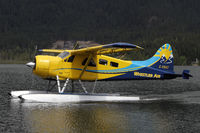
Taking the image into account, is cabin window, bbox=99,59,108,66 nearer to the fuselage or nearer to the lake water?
the fuselage

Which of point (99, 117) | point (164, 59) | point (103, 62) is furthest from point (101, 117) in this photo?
point (164, 59)

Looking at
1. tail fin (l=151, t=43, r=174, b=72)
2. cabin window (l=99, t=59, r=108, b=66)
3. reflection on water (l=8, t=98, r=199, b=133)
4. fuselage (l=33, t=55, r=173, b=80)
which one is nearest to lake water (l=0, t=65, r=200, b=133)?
reflection on water (l=8, t=98, r=199, b=133)

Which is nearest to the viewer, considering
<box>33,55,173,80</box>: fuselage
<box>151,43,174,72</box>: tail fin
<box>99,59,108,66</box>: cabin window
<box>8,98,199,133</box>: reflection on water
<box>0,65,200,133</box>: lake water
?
<box>0,65,200,133</box>: lake water

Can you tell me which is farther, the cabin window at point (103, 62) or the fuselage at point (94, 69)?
the cabin window at point (103, 62)

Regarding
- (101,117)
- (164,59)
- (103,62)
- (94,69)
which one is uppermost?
(164,59)

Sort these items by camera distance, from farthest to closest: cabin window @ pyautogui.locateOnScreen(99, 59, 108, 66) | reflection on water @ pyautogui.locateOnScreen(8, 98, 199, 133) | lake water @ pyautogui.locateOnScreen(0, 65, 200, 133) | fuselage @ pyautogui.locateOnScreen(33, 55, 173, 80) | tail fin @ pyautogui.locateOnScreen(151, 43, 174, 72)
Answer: tail fin @ pyautogui.locateOnScreen(151, 43, 174, 72) < cabin window @ pyautogui.locateOnScreen(99, 59, 108, 66) < fuselage @ pyautogui.locateOnScreen(33, 55, 173, 80) < reflection on water @ pyautogui.locateOnScreen(8, 98, 199, 133) < lake water @ pyautogui.locateOnScreen(0, 65, 200, 133)

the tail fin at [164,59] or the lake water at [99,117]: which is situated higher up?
the tail fin at [164,59]

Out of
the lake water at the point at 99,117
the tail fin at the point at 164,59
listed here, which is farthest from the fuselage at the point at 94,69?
the lake water at the point at 99,117

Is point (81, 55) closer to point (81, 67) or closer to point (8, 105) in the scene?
point (81, 67)

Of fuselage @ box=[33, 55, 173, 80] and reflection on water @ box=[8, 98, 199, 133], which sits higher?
fuselage @ box=[33, 55, 173, 80]

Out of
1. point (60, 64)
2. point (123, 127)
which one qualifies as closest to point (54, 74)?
point (60, 64)

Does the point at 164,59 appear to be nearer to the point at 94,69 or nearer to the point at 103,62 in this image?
the point at 103,62

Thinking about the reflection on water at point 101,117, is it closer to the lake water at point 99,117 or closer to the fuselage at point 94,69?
the lake water at point 99,117

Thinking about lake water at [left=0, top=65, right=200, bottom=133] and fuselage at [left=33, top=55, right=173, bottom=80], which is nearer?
lake water at [left=0, top=65, right=200, bottom=133]
